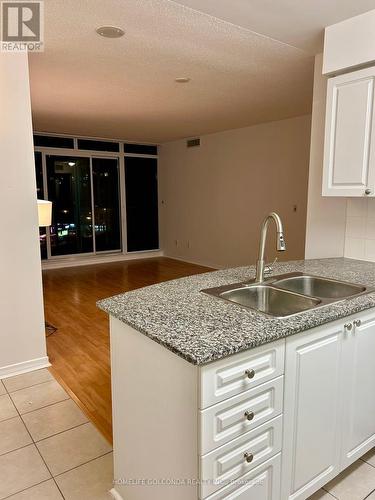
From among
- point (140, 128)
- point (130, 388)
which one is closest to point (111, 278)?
point (140, 128)

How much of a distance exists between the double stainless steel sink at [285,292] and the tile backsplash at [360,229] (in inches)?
30.4

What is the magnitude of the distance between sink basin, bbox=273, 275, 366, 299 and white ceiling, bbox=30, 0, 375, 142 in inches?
63.6

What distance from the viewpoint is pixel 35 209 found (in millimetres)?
2787

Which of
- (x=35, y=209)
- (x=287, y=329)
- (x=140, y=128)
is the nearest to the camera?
(x=287, y=329)

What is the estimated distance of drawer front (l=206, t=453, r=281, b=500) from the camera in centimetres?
123

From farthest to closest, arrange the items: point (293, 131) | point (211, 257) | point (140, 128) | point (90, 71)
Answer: point (211, 257), point (140, 128), point (293, 131), point (90, 71)

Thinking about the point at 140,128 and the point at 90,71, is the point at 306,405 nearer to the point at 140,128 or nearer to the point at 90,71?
the point at 90,71

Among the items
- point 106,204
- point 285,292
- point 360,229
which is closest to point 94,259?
point 106,204

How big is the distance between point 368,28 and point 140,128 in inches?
176

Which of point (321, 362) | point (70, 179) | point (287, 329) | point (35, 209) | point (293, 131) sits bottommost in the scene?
point (321, 362)

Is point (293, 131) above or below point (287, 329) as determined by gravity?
above

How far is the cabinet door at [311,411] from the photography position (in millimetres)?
1403

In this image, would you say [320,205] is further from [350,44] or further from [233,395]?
[233,395]

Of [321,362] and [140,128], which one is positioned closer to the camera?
[321,362]
